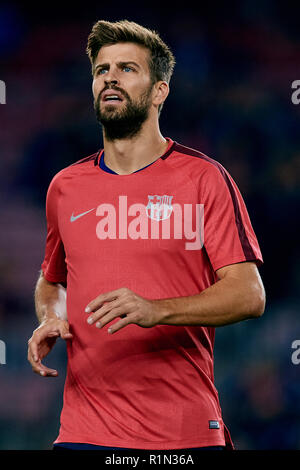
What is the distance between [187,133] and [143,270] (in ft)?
10.5

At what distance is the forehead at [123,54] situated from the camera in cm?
269

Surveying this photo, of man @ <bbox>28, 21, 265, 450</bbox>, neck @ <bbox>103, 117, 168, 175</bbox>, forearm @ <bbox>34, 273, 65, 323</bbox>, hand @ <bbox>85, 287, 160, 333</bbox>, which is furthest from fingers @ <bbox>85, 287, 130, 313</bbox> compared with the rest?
neck @ <bbox>103, 117, 168, 175</bbox>

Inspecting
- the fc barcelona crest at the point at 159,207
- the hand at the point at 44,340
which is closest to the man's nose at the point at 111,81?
the fc barcelona crest at the point at 159,207

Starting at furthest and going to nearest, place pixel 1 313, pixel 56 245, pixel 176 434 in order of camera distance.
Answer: pixel 1 313 → pixel 56 245 → pixel 176 434

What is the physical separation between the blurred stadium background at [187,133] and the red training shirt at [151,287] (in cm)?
285

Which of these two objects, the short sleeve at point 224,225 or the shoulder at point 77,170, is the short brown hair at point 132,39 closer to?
the shoulder at point 77,170

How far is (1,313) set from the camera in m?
5.43

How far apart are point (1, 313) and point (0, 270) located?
331 mm

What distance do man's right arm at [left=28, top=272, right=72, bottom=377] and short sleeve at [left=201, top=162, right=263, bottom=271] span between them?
23.0 inches

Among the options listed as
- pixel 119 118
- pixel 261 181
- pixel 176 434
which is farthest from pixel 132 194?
pixel 261 181

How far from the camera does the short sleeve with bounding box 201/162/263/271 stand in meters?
2.45

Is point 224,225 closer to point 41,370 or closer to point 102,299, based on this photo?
point 102,299

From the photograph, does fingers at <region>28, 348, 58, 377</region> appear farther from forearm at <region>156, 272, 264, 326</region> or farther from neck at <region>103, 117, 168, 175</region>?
neck at <region>103, 117, 168, 175</region>

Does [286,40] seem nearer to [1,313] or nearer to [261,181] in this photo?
[261,181]
